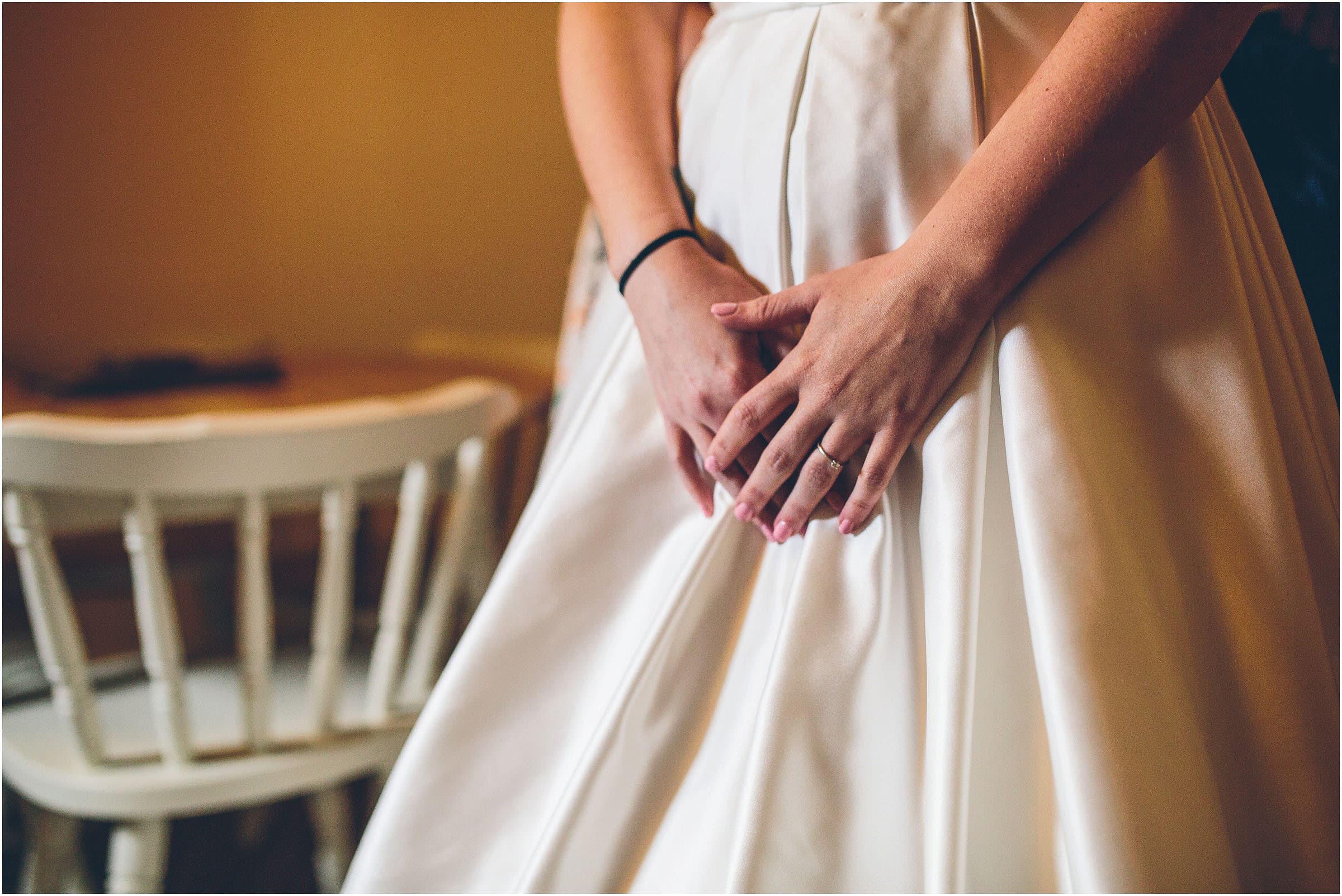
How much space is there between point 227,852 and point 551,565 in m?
1.19

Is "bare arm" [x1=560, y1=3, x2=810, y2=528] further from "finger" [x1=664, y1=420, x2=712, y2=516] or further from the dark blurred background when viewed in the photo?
the dark blurred background

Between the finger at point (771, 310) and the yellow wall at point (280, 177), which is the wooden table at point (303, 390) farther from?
the finger at point (771, 310)

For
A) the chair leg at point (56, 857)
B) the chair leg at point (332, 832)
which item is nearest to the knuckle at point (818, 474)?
the chair leg at point (332, 832)

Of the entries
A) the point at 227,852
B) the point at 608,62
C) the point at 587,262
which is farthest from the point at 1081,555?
the point at 227,852

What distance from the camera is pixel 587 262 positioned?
1.01 m

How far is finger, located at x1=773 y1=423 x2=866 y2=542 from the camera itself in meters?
0.50

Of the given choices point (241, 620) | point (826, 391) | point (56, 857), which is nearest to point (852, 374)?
point (826, 391)

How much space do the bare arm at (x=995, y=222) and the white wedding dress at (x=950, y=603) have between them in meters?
0.03

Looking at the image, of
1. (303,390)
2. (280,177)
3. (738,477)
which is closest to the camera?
(738,477)

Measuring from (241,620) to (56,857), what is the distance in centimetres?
38

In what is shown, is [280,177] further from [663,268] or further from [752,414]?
[752,414]

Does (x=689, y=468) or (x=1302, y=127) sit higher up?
(x=1302, y=127)

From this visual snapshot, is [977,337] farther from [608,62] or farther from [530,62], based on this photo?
[530,62]

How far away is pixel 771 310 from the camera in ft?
1.68
